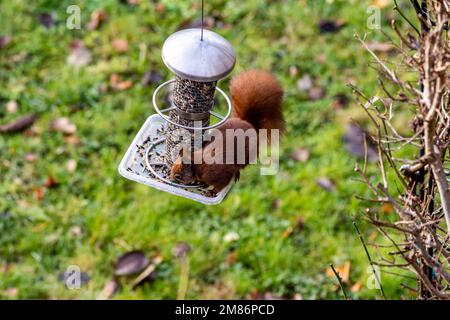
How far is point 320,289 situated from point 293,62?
1.82 metres

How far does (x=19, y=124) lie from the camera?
4164mm

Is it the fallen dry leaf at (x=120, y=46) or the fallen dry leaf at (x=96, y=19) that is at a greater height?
the fallen dry leaf at (x=96, y=19)

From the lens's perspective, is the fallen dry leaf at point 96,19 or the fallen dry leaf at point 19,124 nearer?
the fallen dry leaf at point 19,124

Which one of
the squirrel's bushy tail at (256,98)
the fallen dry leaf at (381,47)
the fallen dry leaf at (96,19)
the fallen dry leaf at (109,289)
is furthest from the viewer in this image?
the fallen dry leaf at (96,19)

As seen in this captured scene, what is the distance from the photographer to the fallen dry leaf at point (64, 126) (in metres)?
4.16

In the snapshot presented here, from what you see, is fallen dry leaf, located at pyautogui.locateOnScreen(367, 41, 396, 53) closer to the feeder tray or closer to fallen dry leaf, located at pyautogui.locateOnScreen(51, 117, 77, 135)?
fallen dry leaf, located at pyautogui.locateOnScreen(51, 117, 77, 135)

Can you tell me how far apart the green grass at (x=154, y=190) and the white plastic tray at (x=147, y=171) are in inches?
40.2

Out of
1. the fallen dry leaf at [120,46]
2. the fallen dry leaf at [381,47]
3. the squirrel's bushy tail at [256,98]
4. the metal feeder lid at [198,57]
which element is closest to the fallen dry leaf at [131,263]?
the squirrel's bushy tail at [256,98]

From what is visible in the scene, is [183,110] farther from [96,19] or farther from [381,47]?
[96,19]

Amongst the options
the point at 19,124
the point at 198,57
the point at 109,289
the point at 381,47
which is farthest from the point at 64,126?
the point at 198,57

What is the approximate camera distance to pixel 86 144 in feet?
13.4

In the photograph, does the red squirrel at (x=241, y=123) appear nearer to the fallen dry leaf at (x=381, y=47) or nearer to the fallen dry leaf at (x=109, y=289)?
the fallen dry leaf at (x=109, y=289)


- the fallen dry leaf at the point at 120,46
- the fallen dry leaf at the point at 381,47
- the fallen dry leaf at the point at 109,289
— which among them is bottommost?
the fallen dry leaf at the point at 109,289
